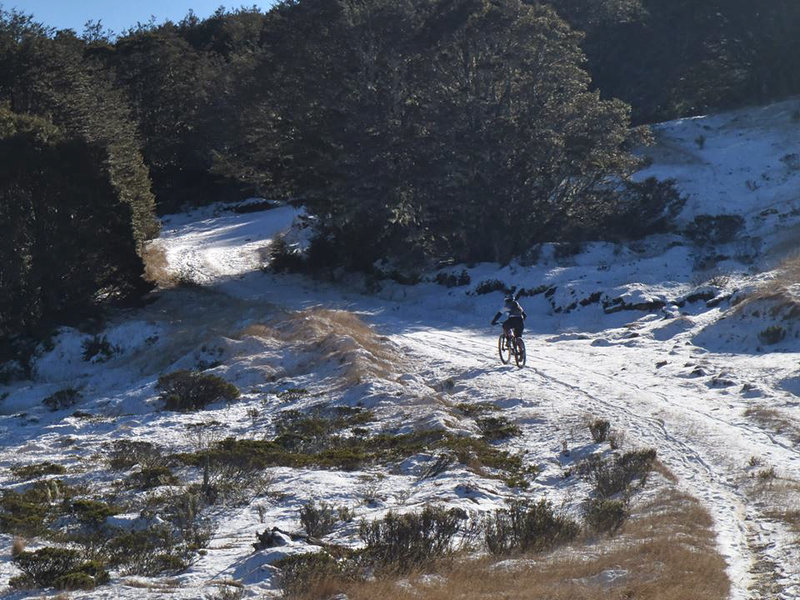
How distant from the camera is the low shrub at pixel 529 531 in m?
8.68

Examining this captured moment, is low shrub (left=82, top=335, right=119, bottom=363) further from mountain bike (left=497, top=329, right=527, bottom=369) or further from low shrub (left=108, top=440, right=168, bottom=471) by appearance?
mountain bike (left=497, top=329, right=527, bottom=369)

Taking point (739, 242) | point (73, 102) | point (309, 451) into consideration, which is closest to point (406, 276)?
point (739, 242)

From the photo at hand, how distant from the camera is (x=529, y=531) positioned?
887 centimetres

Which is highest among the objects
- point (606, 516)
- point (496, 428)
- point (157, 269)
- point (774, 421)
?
point (157, 269)

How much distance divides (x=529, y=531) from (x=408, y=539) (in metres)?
1.25

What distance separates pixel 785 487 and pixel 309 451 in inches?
252

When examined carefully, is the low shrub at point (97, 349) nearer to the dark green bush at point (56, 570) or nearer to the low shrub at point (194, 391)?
the low shrub at point (194, 391)

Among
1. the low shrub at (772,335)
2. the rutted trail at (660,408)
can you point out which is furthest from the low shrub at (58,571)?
the low shrub at (772,335)

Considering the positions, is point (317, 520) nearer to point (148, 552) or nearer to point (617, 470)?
point (148, 552)

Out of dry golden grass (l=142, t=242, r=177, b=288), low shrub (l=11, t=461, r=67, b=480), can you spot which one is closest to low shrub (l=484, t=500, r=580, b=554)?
low shrub (l=11, t=461, r=67, b=480)

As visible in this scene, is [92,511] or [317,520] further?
[92,511]

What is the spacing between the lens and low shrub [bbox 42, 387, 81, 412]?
18453mm

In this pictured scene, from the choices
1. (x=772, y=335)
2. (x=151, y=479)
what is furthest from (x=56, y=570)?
(x=772, y=335)

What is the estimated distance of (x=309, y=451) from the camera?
13.3 metres
